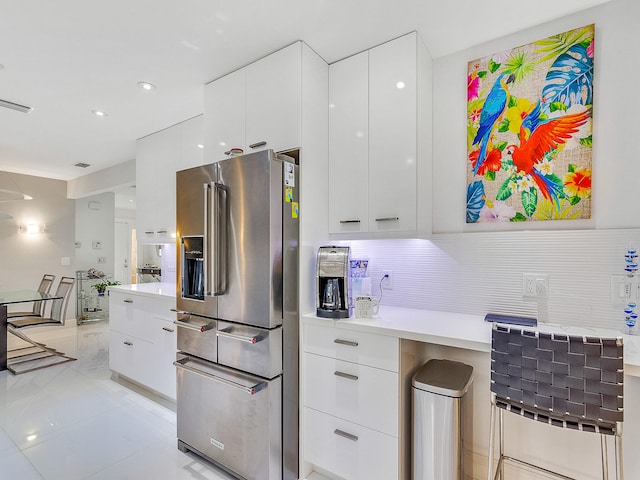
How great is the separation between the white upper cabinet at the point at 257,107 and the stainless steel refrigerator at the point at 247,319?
0.24 metres

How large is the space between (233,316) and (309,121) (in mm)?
1282

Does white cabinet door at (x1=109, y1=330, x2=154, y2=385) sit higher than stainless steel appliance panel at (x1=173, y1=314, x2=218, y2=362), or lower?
lower

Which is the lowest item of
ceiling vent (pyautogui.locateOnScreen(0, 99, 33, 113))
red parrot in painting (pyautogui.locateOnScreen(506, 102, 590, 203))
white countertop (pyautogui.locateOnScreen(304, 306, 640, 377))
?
white countertop (pyautogui.locateOnScreen(304, 306, 640, 377))

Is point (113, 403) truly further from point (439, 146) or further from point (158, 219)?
point (439, 146)

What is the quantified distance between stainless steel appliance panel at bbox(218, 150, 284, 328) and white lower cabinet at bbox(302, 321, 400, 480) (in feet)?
1.10

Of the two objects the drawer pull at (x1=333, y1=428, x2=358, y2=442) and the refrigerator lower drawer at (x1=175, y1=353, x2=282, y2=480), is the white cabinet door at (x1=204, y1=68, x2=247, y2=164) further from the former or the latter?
the drawer pull at (x1=333, y1=428, x2=358, y2=442)

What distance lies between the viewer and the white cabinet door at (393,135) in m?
1.88

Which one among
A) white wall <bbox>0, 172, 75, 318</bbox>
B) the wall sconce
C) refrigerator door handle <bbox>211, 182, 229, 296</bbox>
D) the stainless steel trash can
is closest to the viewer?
the stainless steel trash can

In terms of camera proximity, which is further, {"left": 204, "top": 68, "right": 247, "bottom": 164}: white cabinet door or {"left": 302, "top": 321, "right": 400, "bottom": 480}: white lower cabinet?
{"left": 204, "top": 68, "right": 247, "bottom": 164}: white cabinet door

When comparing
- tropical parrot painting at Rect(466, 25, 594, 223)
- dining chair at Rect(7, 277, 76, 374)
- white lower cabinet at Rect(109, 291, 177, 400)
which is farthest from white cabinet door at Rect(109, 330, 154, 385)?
tropical parrot painting at Rect(466, 25, 594, 223)

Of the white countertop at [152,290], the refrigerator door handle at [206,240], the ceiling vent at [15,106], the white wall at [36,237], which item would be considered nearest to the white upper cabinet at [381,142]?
the refrigerator door handle at [206,240]

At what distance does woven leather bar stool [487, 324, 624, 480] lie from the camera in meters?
1.12

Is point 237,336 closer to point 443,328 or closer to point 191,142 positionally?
point 443,328

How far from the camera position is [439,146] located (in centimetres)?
213
